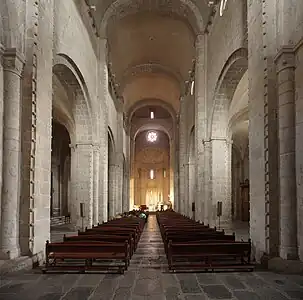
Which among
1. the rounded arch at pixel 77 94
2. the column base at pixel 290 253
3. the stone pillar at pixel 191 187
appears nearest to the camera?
the column base at pixel 290 253

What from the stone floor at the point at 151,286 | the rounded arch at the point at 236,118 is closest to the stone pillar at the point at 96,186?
the rounded arch at the point at 236,118

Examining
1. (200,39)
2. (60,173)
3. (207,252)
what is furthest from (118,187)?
(207,252)

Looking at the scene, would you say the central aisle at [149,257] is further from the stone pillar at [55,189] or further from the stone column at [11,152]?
the stone pillar at [55,189]

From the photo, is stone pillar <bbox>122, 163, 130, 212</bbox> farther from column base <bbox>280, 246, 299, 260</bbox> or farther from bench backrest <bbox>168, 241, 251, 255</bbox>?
column base <bbox>280, 246, 299, 260</bbox>

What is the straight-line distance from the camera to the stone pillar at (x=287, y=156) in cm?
829

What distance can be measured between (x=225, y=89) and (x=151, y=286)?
38.0 ft

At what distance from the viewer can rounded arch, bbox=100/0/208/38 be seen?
65.2 feet

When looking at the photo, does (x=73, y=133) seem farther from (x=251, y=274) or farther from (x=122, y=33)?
(x=251, y=274)

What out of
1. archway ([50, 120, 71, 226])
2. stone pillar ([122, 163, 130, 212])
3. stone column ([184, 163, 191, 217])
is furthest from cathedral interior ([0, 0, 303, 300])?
stone pillar ([122, 163, 130, 212])

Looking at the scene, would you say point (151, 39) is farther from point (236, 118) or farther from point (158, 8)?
point (236, 118)

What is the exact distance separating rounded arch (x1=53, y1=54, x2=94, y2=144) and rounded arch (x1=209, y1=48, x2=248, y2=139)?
549 cm

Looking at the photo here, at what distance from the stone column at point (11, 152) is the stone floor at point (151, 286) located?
101 cm

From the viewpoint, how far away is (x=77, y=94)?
17078 millimetres

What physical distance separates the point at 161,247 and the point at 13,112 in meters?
6.66
